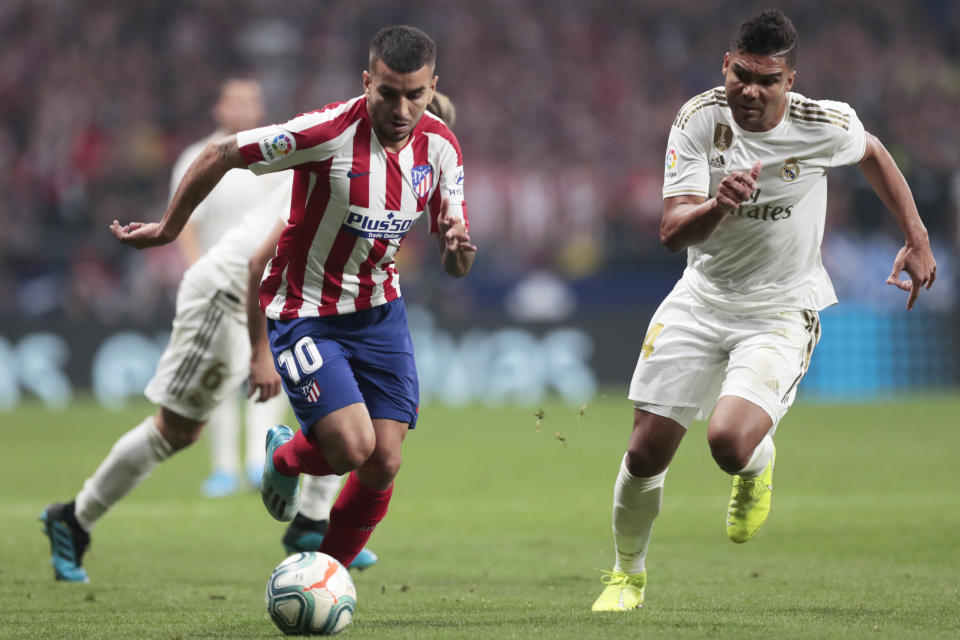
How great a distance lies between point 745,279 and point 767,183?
1.34 ft

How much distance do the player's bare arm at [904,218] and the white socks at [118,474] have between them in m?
3.39

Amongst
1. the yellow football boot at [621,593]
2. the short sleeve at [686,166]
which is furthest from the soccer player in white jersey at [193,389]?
the short sleeve at [686,166]

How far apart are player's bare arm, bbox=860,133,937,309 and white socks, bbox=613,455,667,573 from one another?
123 centimetres

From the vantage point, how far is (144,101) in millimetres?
19469

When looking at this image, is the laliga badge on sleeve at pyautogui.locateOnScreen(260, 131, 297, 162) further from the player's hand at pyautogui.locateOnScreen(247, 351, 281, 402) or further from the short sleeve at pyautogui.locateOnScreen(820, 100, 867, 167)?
the short sleeve at pyautogui.locateOnScreen(820, 100, 867, 167)

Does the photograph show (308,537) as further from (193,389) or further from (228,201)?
(228,201)

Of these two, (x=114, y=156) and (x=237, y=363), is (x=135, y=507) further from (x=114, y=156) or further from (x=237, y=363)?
(x=114, y=156)

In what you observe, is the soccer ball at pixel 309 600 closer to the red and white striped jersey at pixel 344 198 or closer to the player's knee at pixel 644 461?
the red and white striped jersey at pixel 344 198

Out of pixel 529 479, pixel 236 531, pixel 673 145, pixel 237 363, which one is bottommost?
pixel 529 479

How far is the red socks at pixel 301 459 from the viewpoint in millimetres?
4762

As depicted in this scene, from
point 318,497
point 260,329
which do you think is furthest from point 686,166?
point 318,497

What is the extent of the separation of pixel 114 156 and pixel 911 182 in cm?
1120

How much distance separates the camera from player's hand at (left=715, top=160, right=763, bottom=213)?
4.16 metres

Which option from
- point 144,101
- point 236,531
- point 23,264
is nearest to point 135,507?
point 236,531
